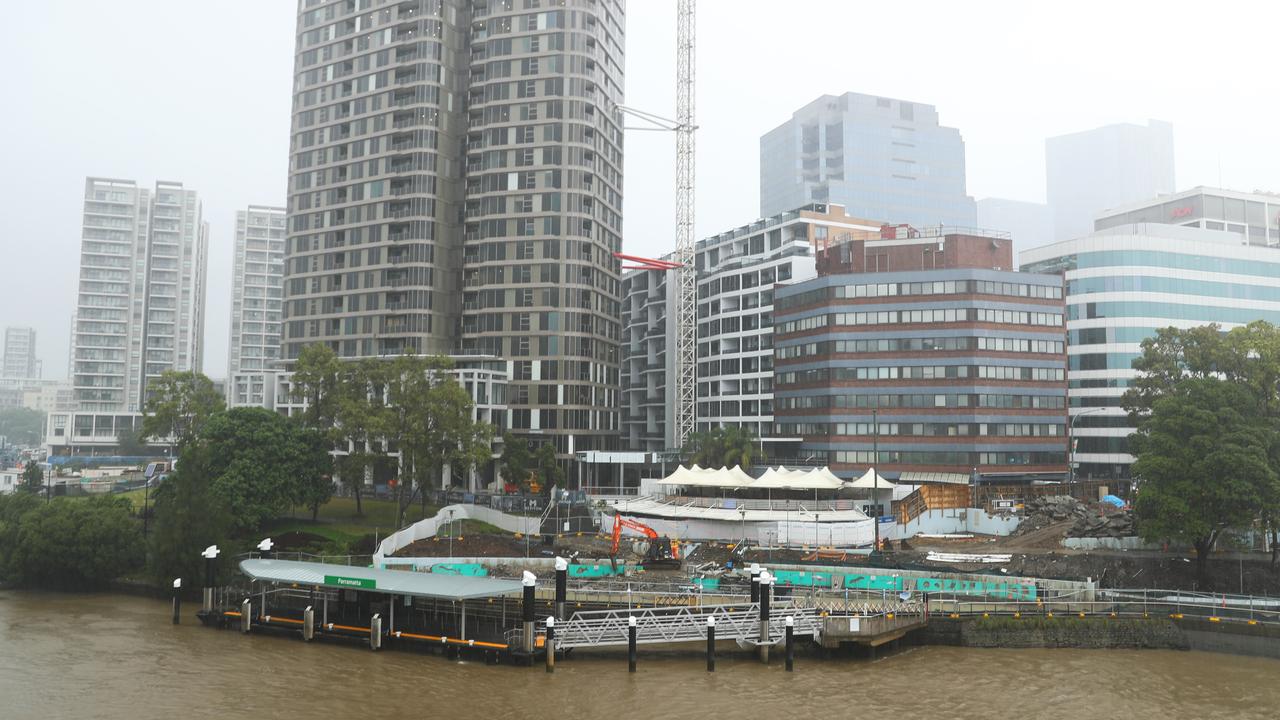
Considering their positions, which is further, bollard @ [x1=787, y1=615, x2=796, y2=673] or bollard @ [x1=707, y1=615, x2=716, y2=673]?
bollard @ [x1=787, y1=615, x2=796, y2=673]

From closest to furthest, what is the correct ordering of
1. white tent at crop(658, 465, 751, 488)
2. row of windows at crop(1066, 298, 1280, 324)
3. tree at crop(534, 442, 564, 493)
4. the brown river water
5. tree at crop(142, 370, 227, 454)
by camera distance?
the brown river water, white tent at crop(658, 465, 751, 488), tree at crop(534, 442, 564, 493), tree at crop(142, 370, 227, 454), row of windows at crop(1066, 298, 1280, 324)

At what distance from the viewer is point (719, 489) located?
8644cm

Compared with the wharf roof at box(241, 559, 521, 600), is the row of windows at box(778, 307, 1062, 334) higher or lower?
higher

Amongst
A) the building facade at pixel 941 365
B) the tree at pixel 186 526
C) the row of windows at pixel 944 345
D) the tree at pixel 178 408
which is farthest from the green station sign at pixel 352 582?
the row of windows at pixel 944 345

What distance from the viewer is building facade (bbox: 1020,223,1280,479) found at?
109 meters

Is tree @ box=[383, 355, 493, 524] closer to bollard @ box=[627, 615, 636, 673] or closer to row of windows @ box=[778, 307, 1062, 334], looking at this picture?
bollard @ box=[627, 615, 636, 673]

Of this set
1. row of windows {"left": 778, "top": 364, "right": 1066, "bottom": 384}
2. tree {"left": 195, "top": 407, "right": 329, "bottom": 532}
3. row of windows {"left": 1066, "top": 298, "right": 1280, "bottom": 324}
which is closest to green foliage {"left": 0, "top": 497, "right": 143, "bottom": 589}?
tree {"left": 195, "top": 407, "right": 329, "bottom": 532}

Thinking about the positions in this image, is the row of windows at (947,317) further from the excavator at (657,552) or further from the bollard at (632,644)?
the bollard at (632,644)

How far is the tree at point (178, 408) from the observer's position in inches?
3659

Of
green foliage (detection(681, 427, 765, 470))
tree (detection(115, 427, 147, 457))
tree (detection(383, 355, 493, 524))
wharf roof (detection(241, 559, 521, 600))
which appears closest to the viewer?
wharf roof (detection(241, 559, 521, 600))

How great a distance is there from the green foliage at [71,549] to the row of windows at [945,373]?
67.6m

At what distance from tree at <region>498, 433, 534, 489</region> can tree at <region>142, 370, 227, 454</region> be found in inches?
1153

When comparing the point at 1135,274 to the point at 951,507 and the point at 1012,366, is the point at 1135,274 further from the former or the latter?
the point at 951,507

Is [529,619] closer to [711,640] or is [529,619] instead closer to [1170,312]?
[711,640]
